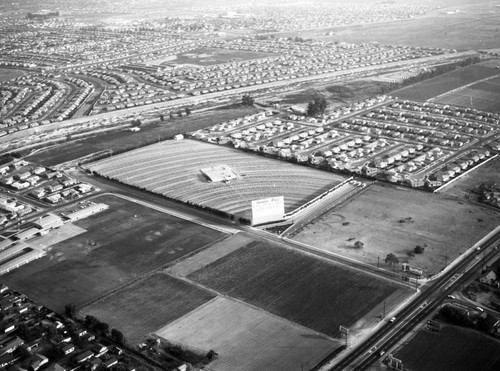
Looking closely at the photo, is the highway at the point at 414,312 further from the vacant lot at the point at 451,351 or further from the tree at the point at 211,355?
the tree at the point at 211,355

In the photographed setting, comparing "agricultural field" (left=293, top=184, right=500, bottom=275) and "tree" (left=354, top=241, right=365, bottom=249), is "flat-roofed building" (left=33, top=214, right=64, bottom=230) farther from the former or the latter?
"tree" (left=354, top=241, right=365, bottom=249)

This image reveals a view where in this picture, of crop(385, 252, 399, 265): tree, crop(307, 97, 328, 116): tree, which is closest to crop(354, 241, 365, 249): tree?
crop(385, 252, 399, 265): tree

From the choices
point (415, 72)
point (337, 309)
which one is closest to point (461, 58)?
point (415, 72)

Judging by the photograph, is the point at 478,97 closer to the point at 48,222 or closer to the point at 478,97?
the point at 478,97

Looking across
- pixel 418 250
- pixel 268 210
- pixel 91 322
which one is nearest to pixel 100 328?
pixel 91 322

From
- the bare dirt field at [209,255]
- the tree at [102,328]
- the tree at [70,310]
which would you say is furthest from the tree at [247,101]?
A: the tree at [102,328]
